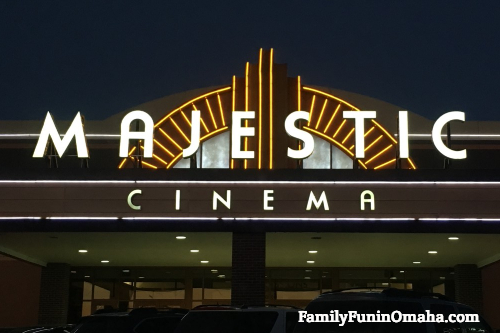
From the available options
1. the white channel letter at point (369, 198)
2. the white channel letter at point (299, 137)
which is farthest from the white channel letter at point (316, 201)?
the white channel letter at point (299, 137)

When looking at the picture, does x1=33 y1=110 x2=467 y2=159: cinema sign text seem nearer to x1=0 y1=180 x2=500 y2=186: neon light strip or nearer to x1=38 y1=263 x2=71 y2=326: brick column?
x1=0 y1=180 x2=500 y2=186: neon light strip

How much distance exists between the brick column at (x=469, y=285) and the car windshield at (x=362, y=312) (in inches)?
737

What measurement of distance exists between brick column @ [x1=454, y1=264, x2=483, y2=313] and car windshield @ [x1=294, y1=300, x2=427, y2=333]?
18.7 m

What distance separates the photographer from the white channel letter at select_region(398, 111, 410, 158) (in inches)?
846

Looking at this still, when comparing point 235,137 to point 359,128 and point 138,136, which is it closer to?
point 138,136

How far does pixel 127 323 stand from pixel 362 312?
20.4 feet

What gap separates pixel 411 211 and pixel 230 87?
9000mm

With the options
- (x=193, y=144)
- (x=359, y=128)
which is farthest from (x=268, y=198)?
(x=359, y=128)

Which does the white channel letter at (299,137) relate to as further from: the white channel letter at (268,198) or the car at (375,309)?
the car at (375,309)

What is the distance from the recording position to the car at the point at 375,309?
8938 millimetres

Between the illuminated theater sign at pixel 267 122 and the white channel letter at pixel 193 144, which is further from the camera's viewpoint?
the illuminated theater sign at pixel 267 122

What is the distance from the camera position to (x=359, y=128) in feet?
72.0

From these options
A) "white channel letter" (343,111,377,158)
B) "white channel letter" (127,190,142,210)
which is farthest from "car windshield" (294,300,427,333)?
"white channel letter" (343,111,377,158)

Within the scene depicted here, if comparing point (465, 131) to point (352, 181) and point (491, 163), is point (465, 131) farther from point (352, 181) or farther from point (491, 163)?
point (352, 181)
